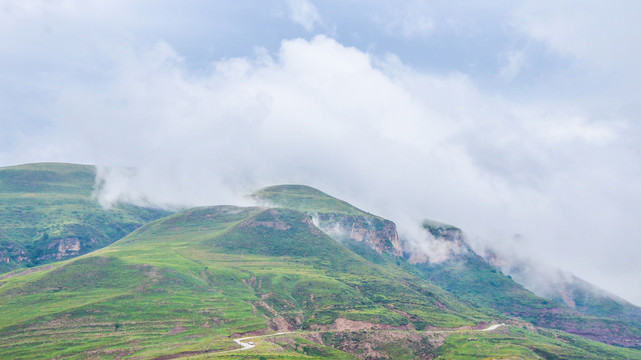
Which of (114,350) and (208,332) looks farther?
(208,332)

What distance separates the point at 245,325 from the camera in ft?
646

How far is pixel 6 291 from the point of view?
195375mm

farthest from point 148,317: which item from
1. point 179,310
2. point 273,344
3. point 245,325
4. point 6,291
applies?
point 6,291

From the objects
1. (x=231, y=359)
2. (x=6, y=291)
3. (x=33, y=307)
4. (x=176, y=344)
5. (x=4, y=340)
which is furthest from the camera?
(x=6, y=291)

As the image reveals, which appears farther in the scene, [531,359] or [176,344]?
[531,359]

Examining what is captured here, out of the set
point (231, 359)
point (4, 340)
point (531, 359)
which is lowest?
point (4, 340)

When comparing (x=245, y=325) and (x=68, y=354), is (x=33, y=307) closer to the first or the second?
(x=68, y=354)

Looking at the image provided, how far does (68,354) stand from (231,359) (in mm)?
59861

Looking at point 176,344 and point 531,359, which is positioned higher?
point 531,359

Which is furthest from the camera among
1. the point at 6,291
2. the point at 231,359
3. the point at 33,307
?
the point at 6,291

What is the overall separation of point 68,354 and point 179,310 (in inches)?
2000

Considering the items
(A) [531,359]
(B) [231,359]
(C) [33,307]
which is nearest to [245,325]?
(B) [231,359]

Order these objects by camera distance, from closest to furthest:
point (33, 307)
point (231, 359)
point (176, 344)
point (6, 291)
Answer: point (231, 359) → point (176, 344) → point (33, 307) → point (6, 291)

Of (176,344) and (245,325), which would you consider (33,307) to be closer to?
(176,344)
